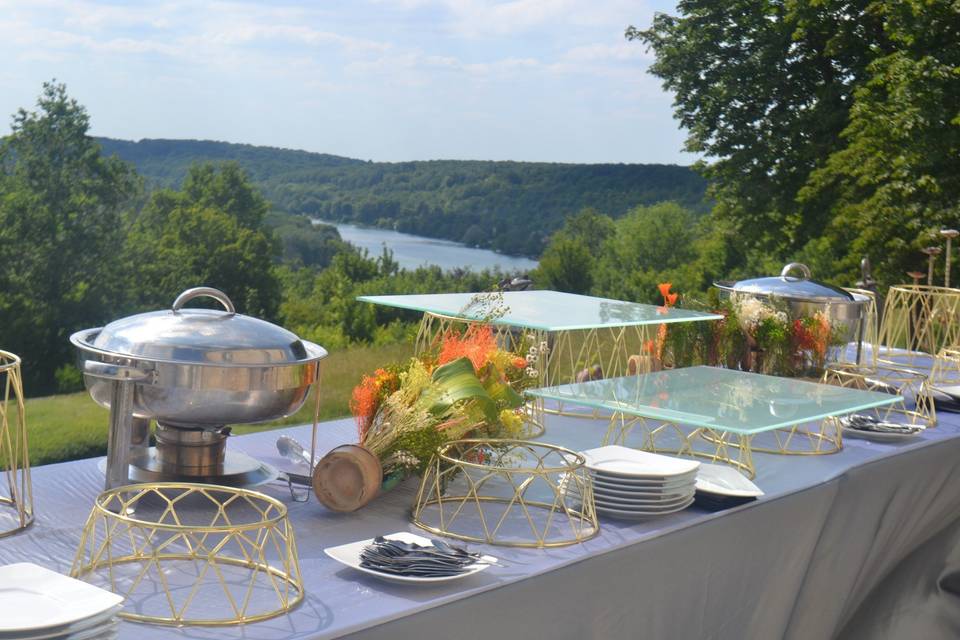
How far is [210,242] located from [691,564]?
24.3 m

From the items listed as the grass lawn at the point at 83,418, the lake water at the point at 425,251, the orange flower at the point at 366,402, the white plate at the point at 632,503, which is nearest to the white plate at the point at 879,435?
the white plate at the point at 632,503

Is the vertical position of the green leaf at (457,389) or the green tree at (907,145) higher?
the green tree at (907,145)

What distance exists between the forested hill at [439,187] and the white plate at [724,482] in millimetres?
19189

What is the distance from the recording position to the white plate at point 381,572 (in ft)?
4.71

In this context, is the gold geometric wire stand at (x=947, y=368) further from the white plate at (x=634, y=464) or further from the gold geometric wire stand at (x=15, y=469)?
the gold geometric wire stand at (x=15, y=469)

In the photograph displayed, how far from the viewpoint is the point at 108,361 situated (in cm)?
176

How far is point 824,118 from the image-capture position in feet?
46.8

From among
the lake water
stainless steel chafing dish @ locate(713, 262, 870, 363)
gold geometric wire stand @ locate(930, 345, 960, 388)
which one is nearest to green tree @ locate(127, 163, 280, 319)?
the lake water

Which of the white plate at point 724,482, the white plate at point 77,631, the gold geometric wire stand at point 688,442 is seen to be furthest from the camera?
the gold geometric wire stand at point 688,442

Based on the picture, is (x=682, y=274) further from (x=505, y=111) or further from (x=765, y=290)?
(x=765, y=290)

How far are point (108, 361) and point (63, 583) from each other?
0.63 m

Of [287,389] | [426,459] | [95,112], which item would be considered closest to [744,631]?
[426,459]

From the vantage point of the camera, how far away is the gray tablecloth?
1.43m

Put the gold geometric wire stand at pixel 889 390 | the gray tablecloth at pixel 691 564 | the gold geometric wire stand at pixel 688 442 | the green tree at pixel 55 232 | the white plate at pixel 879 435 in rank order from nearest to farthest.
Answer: the gray tablecloth at pixel 691 564
the gold geometric wire stand at pixel 688 442
the white plate at pixel 879 435
the gold geometric wire stand at pixel 889 390
the green tree at pixel 55 232
